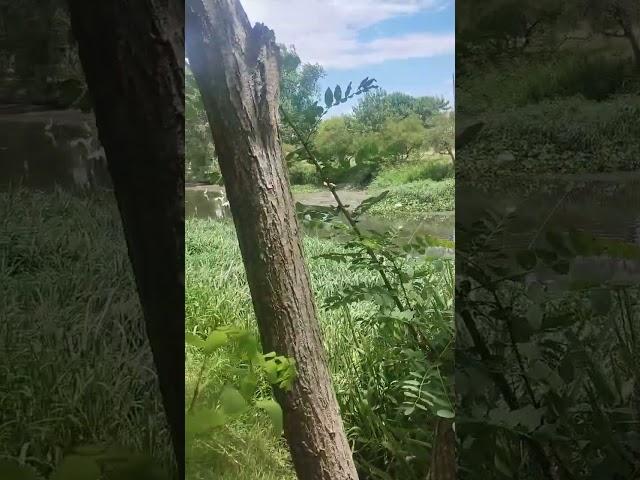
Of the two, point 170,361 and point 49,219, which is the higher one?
point 49,219

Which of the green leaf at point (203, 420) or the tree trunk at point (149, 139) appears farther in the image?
the green leaf at point (203, 420)

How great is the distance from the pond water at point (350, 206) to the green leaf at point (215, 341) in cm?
22

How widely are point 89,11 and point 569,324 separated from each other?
42.5 inches

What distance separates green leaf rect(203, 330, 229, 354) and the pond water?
0.22 meters

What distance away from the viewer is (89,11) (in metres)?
1.36

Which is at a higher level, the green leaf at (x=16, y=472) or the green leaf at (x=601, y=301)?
the green leaf at (x=601, y=301)

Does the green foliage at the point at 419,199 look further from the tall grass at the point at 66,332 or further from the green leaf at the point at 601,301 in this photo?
the tall grass at the point at 66,332

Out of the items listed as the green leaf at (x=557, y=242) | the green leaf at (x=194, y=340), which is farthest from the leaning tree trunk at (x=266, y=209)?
the green leaf at (x=557, y=242)

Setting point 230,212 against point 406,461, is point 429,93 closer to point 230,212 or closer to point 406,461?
point 230,212

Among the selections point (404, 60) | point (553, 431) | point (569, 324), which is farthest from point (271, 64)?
A: point (553, 431)

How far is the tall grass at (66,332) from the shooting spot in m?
1.40

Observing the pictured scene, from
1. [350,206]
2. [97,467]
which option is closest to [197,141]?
[350,206]

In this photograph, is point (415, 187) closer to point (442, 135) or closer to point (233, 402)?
point (442, 135)

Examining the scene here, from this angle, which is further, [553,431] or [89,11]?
[553,431]
